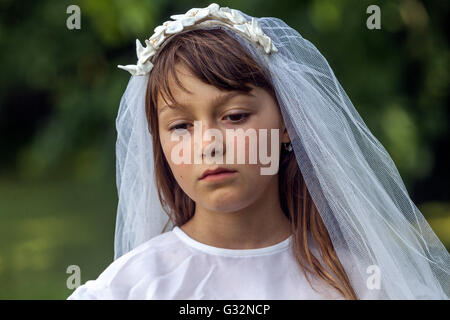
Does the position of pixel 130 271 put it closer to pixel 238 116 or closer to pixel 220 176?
pixel 220 176

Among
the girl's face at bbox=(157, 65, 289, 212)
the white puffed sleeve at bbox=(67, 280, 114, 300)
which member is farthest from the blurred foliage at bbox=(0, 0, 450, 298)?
the white puffed sleeve at bbox=(67, 280, 114, 300)

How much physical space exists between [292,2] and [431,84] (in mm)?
1224

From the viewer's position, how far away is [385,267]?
1812mm

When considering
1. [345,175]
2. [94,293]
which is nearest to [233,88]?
[345,175]

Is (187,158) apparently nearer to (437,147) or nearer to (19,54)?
(437,147)

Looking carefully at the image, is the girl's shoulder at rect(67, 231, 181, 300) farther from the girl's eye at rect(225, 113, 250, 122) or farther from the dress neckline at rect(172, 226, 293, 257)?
the girl's eye at rect(225, 113, 250, 122)

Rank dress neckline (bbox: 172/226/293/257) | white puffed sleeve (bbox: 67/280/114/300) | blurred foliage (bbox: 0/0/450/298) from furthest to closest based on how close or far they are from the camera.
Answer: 1. blurred foliage (bbox: 0/0/450/298)
2. dress neckline (bbox: 172/226/293/257)
3. white puffed sleeve (bbox: 67/280/114/300)

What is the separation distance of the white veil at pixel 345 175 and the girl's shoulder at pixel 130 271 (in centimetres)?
29

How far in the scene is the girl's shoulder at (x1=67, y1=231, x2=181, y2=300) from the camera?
1.78 meters

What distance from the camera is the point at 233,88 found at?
1791 mm

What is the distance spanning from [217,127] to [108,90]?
11.5 ft

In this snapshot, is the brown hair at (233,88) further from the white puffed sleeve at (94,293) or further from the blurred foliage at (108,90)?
→ the blurred foliage at (108,90)

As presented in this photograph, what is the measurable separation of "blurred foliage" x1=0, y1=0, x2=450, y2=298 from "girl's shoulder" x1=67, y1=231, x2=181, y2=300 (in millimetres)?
2551

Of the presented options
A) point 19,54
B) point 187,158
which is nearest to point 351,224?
point 187,158
